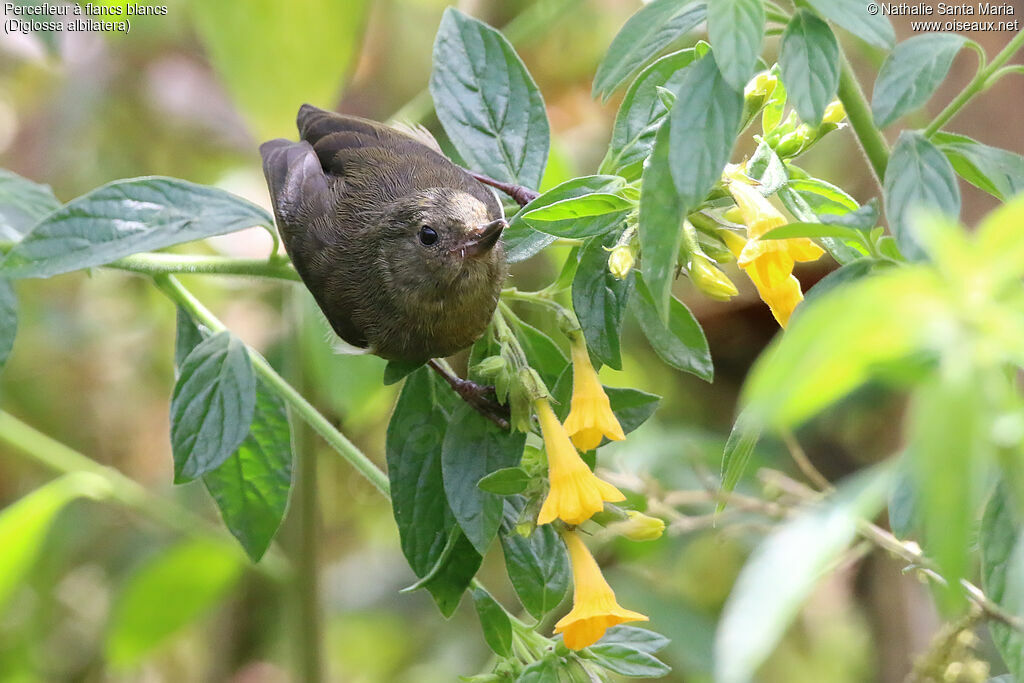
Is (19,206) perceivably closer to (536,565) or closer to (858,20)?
(536,565)

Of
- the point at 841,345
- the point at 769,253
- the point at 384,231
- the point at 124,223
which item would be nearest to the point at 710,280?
the point at 769,253

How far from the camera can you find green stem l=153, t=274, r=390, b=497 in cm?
111

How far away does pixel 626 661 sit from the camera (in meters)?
1.00

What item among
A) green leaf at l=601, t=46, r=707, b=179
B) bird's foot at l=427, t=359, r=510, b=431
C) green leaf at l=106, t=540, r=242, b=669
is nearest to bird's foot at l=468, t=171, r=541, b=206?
green leaf at l=601, t=46, r=707, b=179

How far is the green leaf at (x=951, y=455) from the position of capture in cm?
42

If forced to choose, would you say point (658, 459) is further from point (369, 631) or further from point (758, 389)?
point (758, 389)

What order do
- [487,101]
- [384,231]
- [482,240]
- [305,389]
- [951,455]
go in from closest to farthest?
[951,455], [487,101], [482,240], [384,231], [305,389]

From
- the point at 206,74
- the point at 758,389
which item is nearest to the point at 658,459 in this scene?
the point at 758,389

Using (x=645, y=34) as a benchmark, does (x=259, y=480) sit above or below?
below

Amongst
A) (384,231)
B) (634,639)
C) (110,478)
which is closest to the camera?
(634,639)

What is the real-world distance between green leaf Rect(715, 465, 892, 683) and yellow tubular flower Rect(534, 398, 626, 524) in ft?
1.56

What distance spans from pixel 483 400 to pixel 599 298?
0.63ft

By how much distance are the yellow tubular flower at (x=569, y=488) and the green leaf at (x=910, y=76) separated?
409mm

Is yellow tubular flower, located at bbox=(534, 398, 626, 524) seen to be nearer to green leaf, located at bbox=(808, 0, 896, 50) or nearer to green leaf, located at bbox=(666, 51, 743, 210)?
green leaf, located at bbox=(666, 51, 743, 210)
